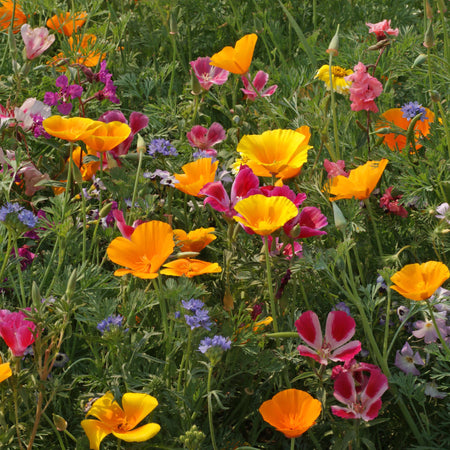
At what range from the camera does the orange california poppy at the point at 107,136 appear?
1627 millimetres

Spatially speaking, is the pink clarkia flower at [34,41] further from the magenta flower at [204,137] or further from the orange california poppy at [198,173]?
the orange california poppy at [198,173]

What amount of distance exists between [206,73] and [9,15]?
0.81m

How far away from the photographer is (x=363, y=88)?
179cm

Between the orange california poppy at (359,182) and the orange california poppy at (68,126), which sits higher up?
the orange california poppy at (68,126)

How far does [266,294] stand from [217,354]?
360 millimetres

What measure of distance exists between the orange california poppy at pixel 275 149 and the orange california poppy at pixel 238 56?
31 centimetres

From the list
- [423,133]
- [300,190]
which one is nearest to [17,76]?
[300,190]

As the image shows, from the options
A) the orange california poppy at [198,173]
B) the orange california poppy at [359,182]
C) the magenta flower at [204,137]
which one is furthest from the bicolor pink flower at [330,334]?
the magenta flower at [204,137]

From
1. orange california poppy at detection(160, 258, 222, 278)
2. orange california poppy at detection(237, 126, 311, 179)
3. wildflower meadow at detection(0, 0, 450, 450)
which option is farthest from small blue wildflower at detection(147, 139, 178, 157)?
orange california poppy at detection(160, 258, 222, 278)

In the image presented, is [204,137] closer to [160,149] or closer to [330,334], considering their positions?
[160,149]

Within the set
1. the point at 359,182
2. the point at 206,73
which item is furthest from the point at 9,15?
the point at 359,182

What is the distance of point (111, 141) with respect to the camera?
164 cm

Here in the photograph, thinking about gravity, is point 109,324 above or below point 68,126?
below

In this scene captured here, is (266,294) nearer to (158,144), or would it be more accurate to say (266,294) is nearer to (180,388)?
(180,388)
